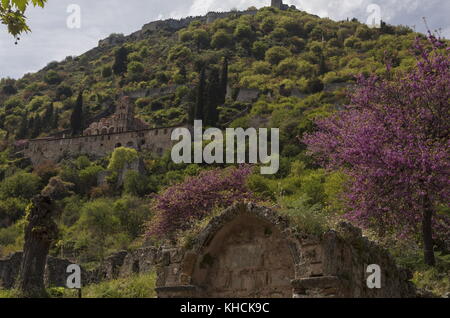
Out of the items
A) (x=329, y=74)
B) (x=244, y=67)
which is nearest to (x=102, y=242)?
(x=329, y=74)

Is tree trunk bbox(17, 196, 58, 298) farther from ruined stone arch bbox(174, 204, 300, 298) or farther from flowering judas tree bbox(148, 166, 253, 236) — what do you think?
flowering judas tree bbox(148, 166, 253, 236)

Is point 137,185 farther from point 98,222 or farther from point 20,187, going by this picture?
point 20,187

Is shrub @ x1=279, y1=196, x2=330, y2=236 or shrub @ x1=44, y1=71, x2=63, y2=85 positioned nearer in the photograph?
shrub @ x1=279, y1=196, x2=330, y2=236

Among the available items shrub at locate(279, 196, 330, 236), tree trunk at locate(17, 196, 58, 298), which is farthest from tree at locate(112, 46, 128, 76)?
shrub at locate(279, 196, 330, 236)

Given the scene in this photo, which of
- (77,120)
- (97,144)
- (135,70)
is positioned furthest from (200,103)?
(135,70)

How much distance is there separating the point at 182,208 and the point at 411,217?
14.6 m

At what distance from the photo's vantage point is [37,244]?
57.0ft

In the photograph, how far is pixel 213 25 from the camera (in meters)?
177

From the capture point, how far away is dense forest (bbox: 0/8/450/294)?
23220 millimetres

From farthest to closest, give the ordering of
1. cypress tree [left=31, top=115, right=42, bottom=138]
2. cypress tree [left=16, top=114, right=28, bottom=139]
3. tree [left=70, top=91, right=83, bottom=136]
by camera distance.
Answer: cypress tree [left=16, top=114, right=28, bottom=139] → cypress tree [left=31, top=115, right=42, bottom=138] → tree [left=70, top=91, right=83, bottom=136]

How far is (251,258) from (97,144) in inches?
3402

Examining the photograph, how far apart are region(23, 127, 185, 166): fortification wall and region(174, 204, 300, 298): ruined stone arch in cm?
7654
